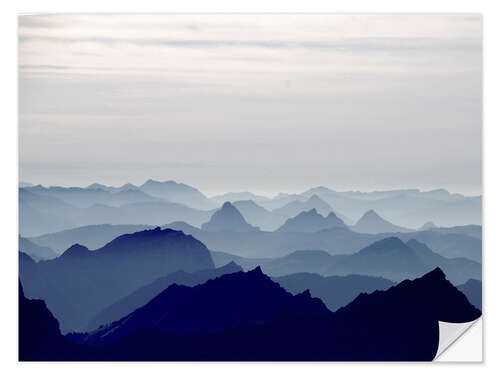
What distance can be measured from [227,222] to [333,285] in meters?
0.90

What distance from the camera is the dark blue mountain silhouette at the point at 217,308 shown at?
25.6 ft

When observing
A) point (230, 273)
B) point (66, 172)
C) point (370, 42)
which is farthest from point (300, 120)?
point (66, 172)

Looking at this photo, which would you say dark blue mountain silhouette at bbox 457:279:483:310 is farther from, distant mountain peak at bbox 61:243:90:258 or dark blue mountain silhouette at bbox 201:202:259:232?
distant mountain peak at bbox 61:243:90:258

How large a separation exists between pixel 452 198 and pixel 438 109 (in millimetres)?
654

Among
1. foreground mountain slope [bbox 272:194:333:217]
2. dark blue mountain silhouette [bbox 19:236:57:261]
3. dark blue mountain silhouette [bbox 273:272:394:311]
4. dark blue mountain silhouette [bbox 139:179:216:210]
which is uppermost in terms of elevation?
dark blue mountain silhouette [bbox 139:179:216:210]

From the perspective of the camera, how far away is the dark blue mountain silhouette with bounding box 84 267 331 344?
7.80m

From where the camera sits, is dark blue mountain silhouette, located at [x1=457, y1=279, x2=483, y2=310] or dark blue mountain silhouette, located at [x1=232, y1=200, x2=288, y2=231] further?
dark blue mountain silhouette, located at [x1=232, y1=200, x2=288, y2=231]

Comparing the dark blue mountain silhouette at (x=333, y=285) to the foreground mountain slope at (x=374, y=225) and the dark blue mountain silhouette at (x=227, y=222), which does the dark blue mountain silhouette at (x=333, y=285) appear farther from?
the dark blue mountain silhouette at (x=227, y=222)

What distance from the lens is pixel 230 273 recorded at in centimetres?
786

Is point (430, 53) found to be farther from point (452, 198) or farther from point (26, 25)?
point (26, 25)

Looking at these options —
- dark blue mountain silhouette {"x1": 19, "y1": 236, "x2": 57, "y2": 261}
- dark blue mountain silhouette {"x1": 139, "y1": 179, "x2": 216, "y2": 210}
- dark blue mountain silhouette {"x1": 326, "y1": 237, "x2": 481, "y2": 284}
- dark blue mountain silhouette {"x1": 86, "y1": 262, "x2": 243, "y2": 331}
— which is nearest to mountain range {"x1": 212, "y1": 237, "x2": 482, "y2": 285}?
dark blue mountain silhouette {"x1": 326, "y1": 237, "x2": 481, "y2": 284}

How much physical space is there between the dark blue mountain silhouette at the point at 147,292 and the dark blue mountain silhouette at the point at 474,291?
65.7 inches

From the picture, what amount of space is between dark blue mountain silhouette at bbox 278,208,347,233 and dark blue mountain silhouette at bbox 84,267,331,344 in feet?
1.33

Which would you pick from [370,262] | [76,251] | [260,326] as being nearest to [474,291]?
[370,262]
